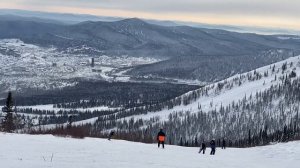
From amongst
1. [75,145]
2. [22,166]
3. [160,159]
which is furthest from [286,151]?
[22,166]

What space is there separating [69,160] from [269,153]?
1397 inches

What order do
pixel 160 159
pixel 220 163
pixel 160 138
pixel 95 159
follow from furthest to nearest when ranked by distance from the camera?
1. pixel 160 138
2. pixel 220 163
3. pixel 160 159
4. pixel 95 159

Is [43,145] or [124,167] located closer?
[124,167]

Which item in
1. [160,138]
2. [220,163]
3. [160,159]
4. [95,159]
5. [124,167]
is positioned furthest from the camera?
[160,138]

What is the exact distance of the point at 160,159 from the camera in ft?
156

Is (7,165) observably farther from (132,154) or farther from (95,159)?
(132,154)

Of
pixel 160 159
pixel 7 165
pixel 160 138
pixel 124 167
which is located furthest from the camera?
pixel 160 138

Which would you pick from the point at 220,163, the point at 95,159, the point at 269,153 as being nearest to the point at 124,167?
the point at 95,159

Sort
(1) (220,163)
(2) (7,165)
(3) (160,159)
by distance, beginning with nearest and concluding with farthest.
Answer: (2) (7,165) → (3) (160,159) → (1) (220,163)

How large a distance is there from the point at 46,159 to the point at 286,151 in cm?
3793

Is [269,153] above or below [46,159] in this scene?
below

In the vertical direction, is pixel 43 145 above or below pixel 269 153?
above

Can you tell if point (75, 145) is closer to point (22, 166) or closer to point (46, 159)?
point (46, 159)

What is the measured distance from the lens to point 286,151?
65.6 meters
